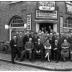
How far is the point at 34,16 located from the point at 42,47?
3552 mm

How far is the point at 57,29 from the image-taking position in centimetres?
1197

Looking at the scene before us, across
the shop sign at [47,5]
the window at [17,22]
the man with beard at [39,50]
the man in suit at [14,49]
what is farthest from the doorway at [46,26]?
the man in suit at [14,49]

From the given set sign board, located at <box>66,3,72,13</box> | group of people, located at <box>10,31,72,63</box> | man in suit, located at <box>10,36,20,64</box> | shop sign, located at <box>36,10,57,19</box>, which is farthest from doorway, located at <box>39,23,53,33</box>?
man in suit, located at <box>10,36,20,64</box>

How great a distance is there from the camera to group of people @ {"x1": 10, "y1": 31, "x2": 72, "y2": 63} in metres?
9.26

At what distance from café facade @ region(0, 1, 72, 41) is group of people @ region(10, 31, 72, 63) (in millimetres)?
2253

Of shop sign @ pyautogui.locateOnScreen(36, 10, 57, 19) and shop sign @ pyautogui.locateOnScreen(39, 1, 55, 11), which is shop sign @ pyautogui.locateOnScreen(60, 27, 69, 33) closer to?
shop sign @ pyautogui.locateOnScreen(36, 10, 57, 19)

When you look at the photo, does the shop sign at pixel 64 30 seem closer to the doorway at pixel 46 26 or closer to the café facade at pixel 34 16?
the café facade at pixel 34 16

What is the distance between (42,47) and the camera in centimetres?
934

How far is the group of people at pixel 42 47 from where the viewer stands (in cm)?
926

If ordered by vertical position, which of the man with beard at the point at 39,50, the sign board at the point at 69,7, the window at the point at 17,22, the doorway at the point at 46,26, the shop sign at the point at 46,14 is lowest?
the man with beard at the point at 39,50

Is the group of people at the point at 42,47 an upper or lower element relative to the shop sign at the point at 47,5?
lower

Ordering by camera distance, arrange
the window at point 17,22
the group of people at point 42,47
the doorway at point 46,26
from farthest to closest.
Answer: the window at point 17,22 → the doorway at point 46,26 → the group of people at point 42,47

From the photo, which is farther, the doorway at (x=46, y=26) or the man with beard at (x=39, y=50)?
the doorway at (x=46, y=26)

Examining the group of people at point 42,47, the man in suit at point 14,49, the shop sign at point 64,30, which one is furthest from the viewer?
the shop sign at point 64,30
